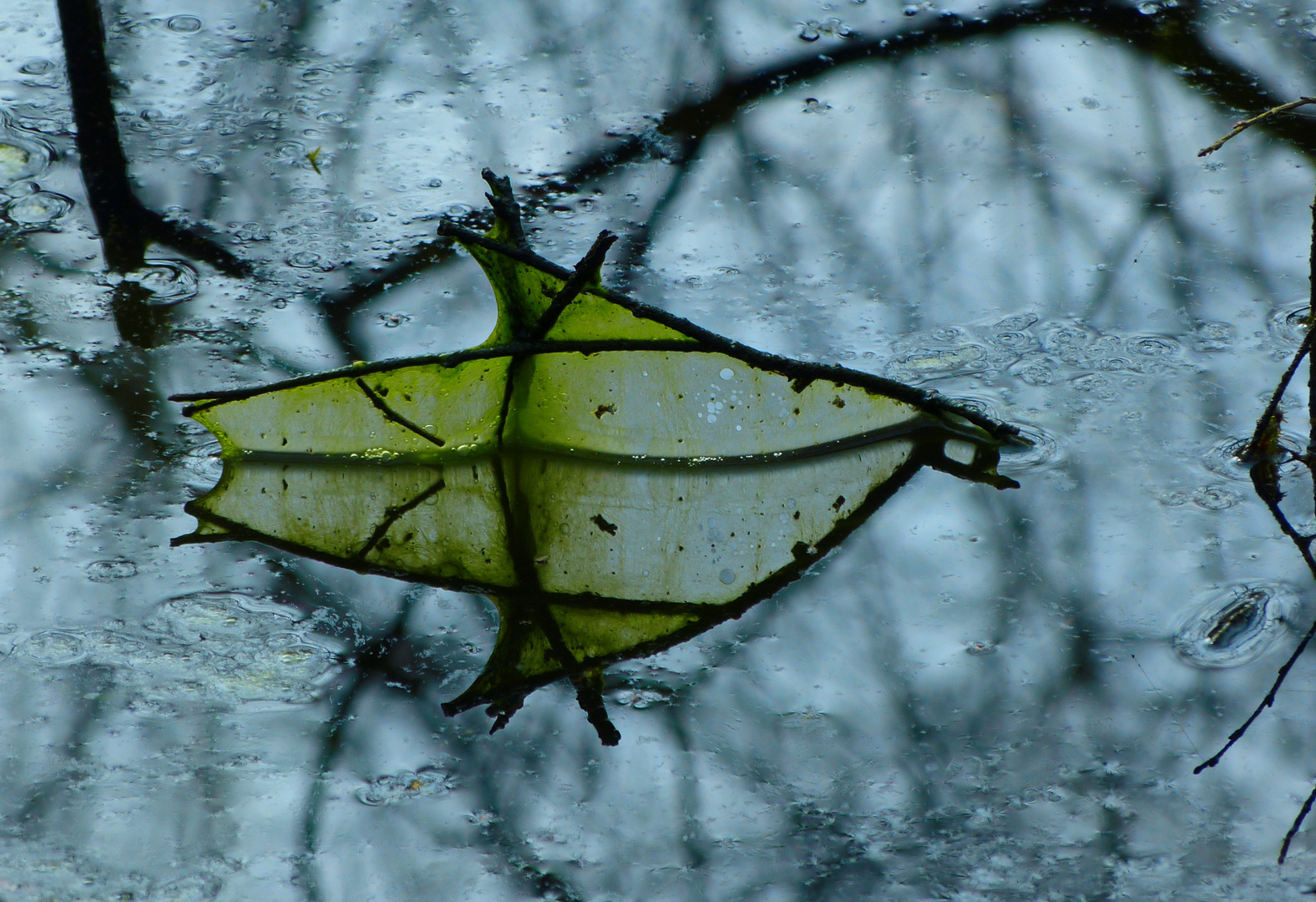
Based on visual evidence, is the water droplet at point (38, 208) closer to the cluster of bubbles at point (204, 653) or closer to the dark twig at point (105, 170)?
the dark twig at point (105, 170)

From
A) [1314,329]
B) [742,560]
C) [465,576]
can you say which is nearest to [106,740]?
[465,576]

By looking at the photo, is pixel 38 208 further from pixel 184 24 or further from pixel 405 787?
pixel 405 787

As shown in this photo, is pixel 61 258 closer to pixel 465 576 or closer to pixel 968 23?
pixel 465 576

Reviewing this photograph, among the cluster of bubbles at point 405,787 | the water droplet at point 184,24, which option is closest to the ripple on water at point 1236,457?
the cluster of bubbles at point 405,787

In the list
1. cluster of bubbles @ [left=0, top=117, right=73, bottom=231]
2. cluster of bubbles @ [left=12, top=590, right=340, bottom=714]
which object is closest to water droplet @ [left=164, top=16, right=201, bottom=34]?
cluster of bubbles @ [left=0, top=117, right=73, bottom=231]

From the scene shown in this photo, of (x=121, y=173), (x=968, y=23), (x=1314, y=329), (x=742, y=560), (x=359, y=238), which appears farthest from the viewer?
(x=968, y=23)

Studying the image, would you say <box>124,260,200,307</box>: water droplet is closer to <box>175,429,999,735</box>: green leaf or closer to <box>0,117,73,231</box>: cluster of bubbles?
<box>0,117,73,231</box>: cluster of bubbles
